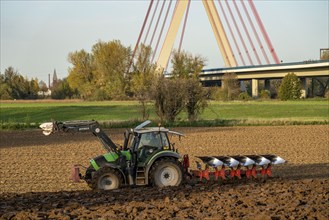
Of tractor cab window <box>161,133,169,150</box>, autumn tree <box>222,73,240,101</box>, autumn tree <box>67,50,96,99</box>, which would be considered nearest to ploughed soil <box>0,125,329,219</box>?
tractor cab window <box>161,133,169,150</box>

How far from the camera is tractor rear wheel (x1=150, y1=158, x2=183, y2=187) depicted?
14.5 meters

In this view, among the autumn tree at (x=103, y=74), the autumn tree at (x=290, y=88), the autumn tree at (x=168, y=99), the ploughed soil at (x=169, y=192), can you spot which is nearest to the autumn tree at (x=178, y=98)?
the autumn tree at (x=168, y=99)

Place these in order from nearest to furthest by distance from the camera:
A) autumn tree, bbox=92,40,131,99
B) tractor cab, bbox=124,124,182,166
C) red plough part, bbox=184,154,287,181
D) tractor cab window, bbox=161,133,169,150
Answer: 1. tractor cab, bbox=124,124,182,166
2. tractor cab window, bbox=161,133,169,150
3. red plough part, bbox=184,154,287,181
4. autumn tree, bbox=92,40,131,99

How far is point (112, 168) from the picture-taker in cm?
1448

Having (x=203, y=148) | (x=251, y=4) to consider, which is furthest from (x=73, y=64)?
(x=203, y=148)

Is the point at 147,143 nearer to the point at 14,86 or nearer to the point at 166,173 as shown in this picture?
the point at 166,173

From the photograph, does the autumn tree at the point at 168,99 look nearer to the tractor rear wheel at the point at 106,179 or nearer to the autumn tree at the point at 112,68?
the tractor rear wheel at the point at 106,179

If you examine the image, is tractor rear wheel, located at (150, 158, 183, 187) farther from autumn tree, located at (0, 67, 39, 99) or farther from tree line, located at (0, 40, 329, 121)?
autumn tree, located at (0, 67, 39, 99)

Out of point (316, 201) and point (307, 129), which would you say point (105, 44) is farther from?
point (316, 201)

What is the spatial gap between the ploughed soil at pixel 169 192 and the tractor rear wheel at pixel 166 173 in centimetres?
23

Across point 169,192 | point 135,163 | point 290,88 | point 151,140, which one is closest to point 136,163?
point 135,163

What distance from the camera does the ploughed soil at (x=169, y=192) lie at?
11.1 meters

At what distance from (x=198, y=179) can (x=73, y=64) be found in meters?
99.5

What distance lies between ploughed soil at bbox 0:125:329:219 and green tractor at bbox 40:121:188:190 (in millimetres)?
275
